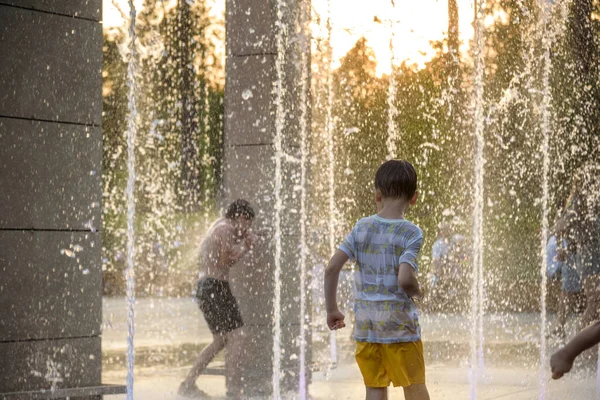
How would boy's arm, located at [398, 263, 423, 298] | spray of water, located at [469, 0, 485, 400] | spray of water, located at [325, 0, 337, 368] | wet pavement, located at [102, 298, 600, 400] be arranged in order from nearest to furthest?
boy's arm, located at [398, 263, 423, 298], wet pavement, located at [102, 298, 600, 400], spray of water, located at [469, 0, 485, 400], spray of water, located at [325, 0, 337, 368]

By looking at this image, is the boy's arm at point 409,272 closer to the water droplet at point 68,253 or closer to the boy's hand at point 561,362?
the boy's hand at point 561,362

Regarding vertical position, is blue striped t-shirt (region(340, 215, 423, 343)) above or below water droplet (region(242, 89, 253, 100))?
below

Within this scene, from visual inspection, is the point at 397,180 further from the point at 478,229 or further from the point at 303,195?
the point at 478,229

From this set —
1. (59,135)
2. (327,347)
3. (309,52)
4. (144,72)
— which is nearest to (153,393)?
(59,135)

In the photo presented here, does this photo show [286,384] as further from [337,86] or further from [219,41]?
[219,41]

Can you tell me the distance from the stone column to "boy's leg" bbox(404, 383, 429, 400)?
2.43m

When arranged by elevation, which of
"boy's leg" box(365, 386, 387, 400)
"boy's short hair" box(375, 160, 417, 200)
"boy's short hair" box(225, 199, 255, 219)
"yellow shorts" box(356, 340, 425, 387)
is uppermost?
"boy's short hair" box(375, 160, 417, 200)

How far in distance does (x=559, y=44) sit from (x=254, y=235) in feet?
39.4

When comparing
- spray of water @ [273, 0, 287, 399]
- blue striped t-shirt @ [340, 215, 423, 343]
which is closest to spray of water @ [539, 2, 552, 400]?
spray of water @ [273, 0, 287, 399]

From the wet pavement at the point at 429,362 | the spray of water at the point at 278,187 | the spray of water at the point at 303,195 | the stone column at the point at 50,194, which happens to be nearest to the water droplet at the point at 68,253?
the stone column at the point at 50,194

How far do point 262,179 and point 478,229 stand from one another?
12.9 m

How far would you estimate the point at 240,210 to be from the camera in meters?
7.92

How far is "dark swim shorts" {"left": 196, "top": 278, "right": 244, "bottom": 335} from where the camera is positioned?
794cm

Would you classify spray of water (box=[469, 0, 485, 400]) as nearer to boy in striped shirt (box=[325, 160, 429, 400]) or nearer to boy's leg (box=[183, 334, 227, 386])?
boy's leg (box=[183, 334, 227, 386])
